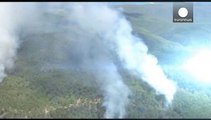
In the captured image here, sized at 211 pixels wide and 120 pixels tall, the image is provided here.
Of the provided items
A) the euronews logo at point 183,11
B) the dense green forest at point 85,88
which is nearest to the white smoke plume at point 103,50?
the dense green forest at point 85,88

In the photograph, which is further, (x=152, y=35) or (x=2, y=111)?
(x=152, y=35)

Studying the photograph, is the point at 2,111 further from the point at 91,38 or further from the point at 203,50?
the point at 203,50

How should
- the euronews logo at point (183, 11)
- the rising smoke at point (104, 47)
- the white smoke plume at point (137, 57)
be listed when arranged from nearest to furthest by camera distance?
the euronews logo at point (183, 11) < the rising smoke at point (104, 47) < the white smoke plume at point (137, 57)

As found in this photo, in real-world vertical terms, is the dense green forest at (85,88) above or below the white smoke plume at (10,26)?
below

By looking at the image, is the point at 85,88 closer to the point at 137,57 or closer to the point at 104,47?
the point at 104,47

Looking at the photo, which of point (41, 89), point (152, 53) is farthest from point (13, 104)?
point (152, 53)

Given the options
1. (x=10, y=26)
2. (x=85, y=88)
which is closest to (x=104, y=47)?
(x=85, y=88)

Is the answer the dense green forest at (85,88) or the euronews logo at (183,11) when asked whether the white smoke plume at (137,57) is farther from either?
the euronews logo at (183,11)

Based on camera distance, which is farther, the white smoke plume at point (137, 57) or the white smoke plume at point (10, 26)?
the white smoke plume at point (137, 57)
